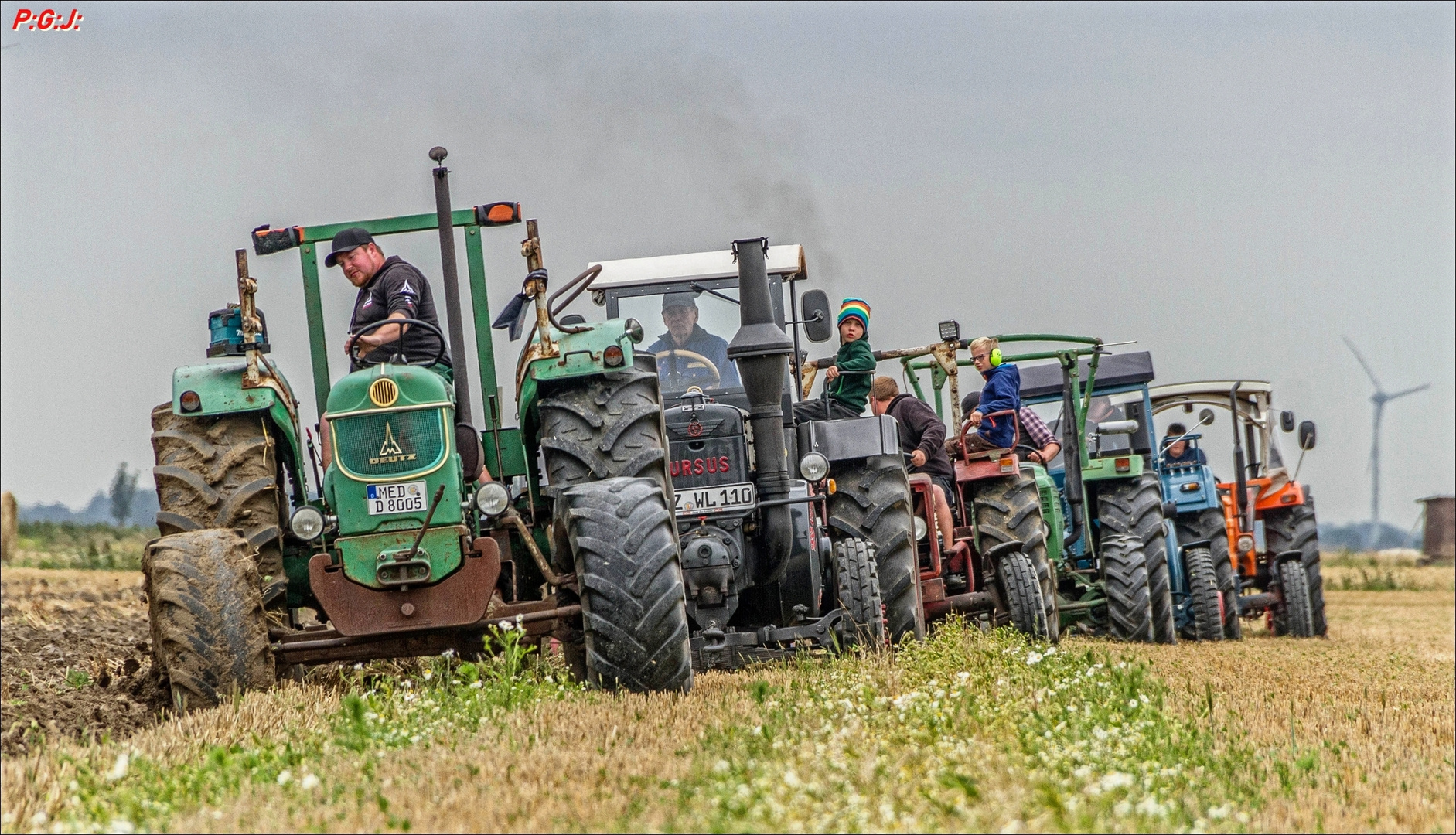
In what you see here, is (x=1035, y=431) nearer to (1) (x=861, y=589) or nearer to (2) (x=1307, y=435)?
(2) (x=1307, y=435)

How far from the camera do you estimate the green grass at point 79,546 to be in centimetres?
2631

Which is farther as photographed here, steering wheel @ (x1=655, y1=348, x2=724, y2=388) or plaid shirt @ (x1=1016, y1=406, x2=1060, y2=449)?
plaid shirt @ (x1=1016, y1=406, x2=1060, y2=449)

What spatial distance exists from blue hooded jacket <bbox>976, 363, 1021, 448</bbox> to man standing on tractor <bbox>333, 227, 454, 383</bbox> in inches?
224

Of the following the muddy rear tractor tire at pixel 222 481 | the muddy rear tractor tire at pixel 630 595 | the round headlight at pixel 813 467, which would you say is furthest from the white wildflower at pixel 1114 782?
the round headlight at pixel 813 467

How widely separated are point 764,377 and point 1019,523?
3963 millimetres

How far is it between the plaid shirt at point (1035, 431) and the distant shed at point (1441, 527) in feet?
126

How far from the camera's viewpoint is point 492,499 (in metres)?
7.79

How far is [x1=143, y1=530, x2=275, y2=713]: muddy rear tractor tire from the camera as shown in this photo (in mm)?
7203

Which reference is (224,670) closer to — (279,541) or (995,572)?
(279,541)

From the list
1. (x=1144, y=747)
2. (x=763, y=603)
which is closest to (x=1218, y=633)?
(x=763, y=603)

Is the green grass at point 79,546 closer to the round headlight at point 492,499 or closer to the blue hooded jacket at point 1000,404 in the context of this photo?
the blue hooded jacket at point 1000,404

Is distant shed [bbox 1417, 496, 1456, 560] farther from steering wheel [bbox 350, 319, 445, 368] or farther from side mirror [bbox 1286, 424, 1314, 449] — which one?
steering wheel [bbox 350, 319, 445, 368]

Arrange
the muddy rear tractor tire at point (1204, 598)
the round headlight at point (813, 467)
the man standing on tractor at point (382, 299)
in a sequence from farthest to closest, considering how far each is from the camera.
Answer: the muddy rear tractor tire at point (1204, 598), the round headlight at point (813, 467), the man standing on tractor at point (382, 299)

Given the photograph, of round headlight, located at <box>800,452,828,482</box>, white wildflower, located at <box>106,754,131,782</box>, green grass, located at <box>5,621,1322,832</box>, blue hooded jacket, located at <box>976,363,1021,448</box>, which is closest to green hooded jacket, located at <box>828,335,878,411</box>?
round headlight, located at <box>800,452,828,482</box>
